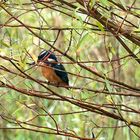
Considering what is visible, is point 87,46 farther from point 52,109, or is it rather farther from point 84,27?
point 84,27

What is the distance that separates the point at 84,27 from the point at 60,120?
2.18 meters

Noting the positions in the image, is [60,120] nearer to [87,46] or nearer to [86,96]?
[87,46]

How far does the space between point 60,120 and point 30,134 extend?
A: 0.64 meters

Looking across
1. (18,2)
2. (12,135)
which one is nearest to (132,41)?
(18,2)

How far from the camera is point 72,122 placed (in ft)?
14.1

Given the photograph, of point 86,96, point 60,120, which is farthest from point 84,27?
point 60,120

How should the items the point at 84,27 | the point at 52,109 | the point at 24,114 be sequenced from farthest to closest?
the point at 24,114, the point at 52,109, the point at 84,27

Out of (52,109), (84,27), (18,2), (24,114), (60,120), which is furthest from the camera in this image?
(24,114)

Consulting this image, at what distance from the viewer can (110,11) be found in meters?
2.21

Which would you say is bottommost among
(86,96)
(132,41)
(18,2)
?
(86,96)

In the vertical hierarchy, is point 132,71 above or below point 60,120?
above

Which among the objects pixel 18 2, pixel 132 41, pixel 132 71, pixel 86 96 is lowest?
pixel 86 96

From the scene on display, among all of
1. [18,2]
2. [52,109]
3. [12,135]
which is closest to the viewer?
[18,2]

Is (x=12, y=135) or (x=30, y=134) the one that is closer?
(x=30, y=134)
